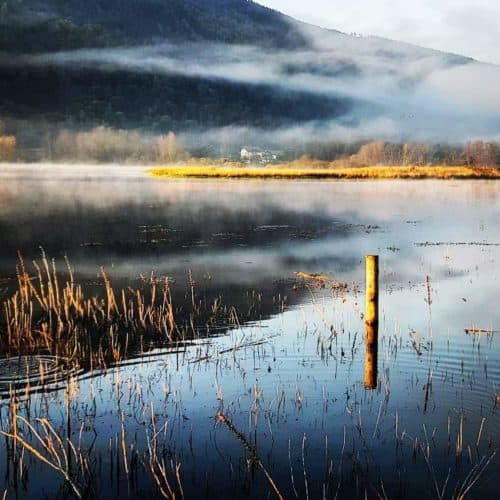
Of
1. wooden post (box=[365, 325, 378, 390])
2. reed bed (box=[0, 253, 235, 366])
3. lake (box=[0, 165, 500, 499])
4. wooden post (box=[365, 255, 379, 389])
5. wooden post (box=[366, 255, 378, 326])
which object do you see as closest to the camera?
lake (box=[0, 165, 500, 499])

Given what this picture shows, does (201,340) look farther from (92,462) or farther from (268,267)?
(268,267)

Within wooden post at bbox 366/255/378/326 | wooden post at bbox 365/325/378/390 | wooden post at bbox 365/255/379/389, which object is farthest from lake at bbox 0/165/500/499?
wooden post at bbox 366/255/378/326

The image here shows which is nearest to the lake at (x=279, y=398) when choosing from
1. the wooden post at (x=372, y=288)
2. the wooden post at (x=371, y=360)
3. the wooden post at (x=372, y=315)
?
the wooden post at (x=371, y=360)

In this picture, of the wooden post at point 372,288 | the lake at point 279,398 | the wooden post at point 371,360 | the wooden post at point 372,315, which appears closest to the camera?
the lake at point 279,398

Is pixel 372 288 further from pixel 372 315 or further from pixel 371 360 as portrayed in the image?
pixel 371 360

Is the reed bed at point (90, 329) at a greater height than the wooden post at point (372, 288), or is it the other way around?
the wooden post at point (372, 288)

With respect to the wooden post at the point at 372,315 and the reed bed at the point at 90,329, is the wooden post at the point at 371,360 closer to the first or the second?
the wooden post at the point at 372,315

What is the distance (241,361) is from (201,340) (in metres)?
2.40

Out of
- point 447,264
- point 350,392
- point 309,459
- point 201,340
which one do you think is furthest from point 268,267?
point 309,459

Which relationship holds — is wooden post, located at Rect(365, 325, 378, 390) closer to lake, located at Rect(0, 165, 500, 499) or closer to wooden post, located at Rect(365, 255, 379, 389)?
wooden post, located at Rect(365, 255, 379, 389)

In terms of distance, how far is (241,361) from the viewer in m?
16.9

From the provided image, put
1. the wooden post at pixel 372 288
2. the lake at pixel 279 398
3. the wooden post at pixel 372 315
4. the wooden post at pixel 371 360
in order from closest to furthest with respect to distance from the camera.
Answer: the lake at pixel 279 398, the wooden post at pixel 371 360, the wooden post at pixel 372 315, the wooden post at pixel 372 288

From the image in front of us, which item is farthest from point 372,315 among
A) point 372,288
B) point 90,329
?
point 90,329

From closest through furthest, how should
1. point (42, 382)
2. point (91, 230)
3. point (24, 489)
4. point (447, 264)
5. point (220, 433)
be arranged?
1. point (24, 489)
2. point (220, 433)
3. point (42, 382)
4. point (447, 264)
5. point (91, 230)
